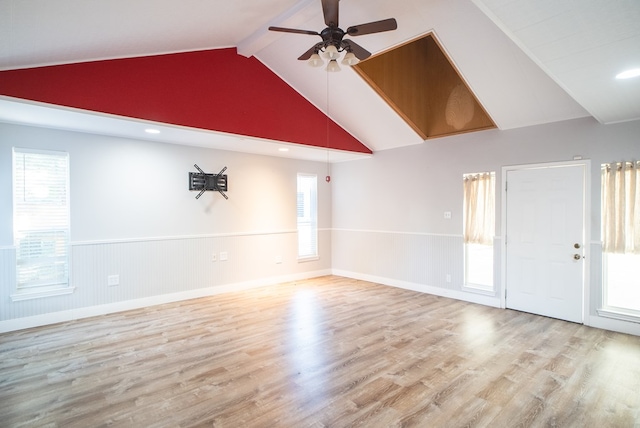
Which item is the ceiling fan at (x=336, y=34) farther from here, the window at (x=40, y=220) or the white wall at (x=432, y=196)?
the window at (x=40, y=220)

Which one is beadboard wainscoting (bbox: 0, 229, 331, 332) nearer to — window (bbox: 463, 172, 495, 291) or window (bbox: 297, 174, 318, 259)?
window (bbox: 297, 174, 318, 259)

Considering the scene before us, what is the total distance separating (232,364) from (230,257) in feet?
9.63

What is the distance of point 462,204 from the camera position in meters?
5.35

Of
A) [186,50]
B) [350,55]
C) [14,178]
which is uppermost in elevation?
[186,50]

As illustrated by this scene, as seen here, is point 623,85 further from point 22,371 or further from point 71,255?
point 71,255

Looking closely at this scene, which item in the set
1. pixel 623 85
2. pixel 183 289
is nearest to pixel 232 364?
pixel 183 289

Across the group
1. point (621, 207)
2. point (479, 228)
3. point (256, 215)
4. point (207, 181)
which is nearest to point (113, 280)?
point (207, 181)

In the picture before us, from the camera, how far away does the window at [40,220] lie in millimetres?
4148

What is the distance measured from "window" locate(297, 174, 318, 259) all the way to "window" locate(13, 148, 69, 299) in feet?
12.9

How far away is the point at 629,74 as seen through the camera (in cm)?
282

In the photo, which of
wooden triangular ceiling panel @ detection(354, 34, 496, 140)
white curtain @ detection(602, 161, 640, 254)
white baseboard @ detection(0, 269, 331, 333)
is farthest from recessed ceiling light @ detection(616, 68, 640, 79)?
white baseboard @ detection(0, 269, 331, 333)

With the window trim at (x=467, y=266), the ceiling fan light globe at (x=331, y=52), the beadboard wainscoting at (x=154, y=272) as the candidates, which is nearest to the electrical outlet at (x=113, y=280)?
the beadboard wainscoting at (x=154, y=272)

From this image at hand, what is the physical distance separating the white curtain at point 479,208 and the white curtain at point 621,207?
51.2 inches

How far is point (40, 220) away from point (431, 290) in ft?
19.1
